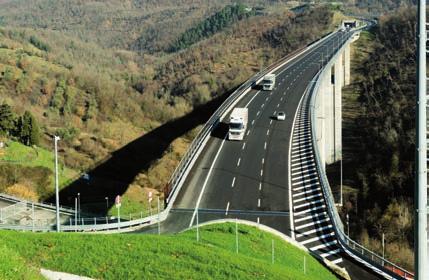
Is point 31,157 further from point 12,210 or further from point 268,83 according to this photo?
point 268,83

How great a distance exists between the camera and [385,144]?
10100 cm

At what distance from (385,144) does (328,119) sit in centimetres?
1033

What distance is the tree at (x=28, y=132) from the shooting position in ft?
307

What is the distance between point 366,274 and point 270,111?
48.5 metres

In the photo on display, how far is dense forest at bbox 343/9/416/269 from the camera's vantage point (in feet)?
221

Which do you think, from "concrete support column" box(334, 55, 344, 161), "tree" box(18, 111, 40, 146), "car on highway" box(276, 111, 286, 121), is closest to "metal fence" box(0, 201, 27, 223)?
"car on highway" box(276, 111, 286, 121)

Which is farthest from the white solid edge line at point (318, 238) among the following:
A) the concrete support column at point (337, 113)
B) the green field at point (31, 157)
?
the concrete support column at point (337, 113)

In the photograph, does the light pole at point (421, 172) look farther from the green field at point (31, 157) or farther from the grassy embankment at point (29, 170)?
the green field at point (31, 157)

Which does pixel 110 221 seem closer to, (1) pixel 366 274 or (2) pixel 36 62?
(1) pixel 366 274

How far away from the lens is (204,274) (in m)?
22.4

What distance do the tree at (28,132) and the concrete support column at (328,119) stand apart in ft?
134

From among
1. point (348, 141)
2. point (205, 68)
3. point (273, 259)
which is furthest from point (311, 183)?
point (205, 68)

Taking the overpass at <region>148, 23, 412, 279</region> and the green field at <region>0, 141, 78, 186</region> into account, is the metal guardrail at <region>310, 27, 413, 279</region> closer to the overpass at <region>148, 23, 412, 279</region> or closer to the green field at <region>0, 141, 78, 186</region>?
the overpass at <region>148, 23, 412, 279</region>

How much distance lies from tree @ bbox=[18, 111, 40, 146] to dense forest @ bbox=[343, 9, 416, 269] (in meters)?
44.0
